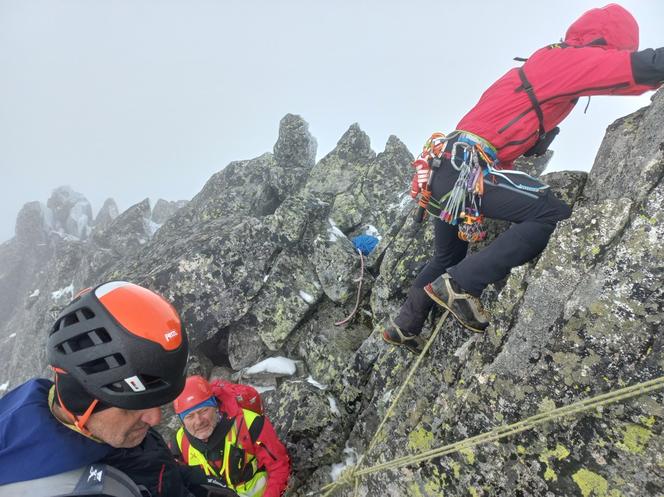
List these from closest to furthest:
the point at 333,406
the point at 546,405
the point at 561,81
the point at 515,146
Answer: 1. the point at 546,405
2. the point at 561,81
3. the point at 515,146
4. the point at 333,406

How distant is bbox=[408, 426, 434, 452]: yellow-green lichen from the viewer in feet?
14.8

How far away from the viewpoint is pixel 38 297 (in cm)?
2711

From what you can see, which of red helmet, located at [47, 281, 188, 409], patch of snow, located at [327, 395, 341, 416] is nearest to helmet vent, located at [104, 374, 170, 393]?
red helmet, located at [47, 281, 188, 409]

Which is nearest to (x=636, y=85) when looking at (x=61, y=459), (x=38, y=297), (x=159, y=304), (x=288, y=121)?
(x=159, y=304)

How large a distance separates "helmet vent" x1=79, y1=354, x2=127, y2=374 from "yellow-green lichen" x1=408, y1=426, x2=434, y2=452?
355 centimetres

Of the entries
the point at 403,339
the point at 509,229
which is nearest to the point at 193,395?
the point at 403,339

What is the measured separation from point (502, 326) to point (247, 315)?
25.4 feet

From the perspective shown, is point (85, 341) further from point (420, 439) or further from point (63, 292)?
point (63, 292)

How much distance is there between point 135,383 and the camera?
2.99 m

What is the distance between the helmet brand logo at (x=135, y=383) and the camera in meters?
2.95

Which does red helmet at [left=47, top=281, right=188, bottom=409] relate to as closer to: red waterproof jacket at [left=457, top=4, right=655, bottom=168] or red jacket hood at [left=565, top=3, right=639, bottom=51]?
red waterproof jacket at [left=457, top=4, right=655, bottom=168]

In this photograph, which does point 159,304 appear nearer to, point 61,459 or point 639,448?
point 61,459

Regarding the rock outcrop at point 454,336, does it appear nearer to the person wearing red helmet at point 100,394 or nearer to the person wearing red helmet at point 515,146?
the person wearing red helmet at point 515,146

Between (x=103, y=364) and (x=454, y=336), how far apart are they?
4.17m
